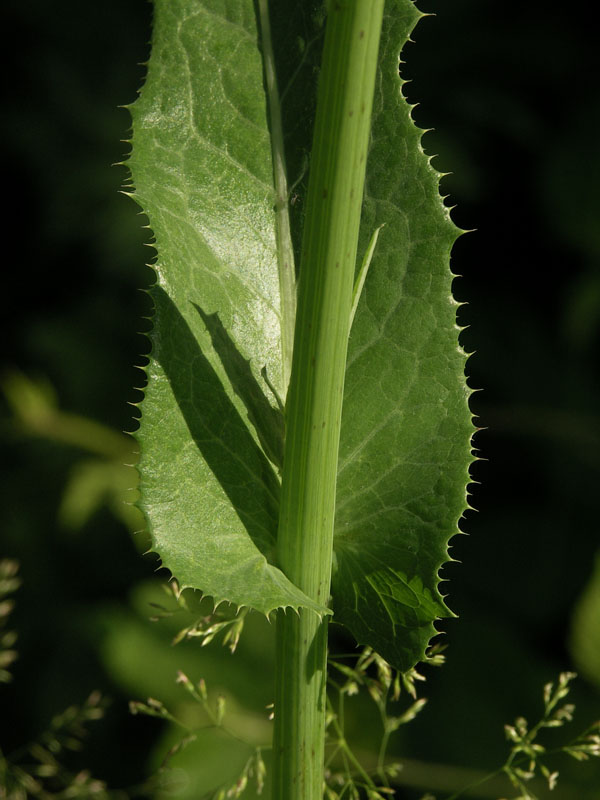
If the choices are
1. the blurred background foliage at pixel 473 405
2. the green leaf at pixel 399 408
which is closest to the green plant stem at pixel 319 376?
the green leaf at pixel 399 408

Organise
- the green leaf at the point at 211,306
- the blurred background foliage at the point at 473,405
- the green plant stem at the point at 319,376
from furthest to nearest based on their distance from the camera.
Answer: the blurred background foliage at the point at 473,405 < the green leaf at the point at 211,306 < the green plant stem at the point at 319,376

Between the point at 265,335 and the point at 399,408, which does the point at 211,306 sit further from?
the point at 399,408

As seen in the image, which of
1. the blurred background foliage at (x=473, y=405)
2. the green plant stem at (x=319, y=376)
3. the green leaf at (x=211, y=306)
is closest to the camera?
the green plant stem at (x=319, y=376)

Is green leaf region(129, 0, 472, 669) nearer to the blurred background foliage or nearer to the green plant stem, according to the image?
the green plant stem

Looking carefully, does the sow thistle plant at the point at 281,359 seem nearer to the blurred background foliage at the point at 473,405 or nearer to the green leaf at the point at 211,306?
the green leaf at the point at 211,306

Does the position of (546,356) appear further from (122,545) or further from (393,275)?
(393,275)

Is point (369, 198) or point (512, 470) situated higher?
point (369, 198)

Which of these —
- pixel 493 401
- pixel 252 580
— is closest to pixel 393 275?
pixel 252 580
